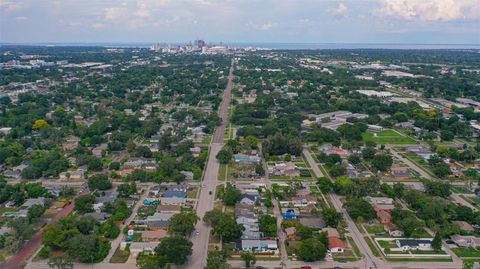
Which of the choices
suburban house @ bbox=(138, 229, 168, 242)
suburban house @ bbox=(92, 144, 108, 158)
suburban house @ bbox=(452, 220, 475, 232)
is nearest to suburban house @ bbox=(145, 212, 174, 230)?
suburban house @ bbox=(138, 229, 168, 242)

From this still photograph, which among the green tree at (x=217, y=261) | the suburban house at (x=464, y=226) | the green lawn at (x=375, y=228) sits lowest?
the green lawn at (x=375, y=228)

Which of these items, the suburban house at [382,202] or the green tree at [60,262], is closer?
the green tree at [60,262]

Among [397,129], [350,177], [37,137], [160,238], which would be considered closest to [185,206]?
[160,238]

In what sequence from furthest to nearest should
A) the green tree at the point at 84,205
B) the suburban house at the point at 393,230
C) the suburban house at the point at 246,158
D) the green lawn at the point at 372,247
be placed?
the suburban house at the point at 246,158, the green tree at the point at 84,205, the suburban house at the point at 393,230, the green lawn at the point at 372,247

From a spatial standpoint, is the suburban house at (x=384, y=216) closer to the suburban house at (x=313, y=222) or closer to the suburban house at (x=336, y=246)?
the suburban house at (x=313, y=222)

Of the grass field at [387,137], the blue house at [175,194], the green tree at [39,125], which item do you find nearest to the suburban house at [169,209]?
the blue house at [175,194]

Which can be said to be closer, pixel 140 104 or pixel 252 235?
pixel 252 235

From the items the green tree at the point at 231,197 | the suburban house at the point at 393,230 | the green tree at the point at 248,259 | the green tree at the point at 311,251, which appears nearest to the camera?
the green tree at the point at 248,259

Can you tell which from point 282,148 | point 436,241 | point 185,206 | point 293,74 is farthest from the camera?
point 293,74

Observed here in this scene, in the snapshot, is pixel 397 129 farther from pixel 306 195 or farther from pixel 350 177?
pixel 306 195
